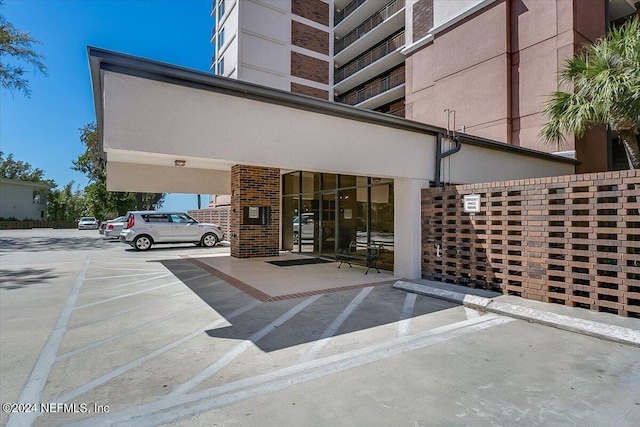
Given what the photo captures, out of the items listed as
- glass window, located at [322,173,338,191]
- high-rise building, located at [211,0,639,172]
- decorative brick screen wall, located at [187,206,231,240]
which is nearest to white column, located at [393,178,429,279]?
glass window, located at [322,173,338,191]

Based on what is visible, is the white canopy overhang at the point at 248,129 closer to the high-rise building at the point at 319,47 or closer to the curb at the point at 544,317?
the curb at the point at 544,317

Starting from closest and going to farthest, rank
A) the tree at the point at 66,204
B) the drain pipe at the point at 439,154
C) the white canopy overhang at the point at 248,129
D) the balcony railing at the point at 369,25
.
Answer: the white canopy overhang at the point at 248,129
the drain pipe at the point at 439,154
the balcony railing at the point at 369,25
the tree at the point at 66,204

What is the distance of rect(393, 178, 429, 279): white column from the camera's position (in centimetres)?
761

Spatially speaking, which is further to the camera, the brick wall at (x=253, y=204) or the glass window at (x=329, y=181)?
the brick wall at (x=253, y=204)

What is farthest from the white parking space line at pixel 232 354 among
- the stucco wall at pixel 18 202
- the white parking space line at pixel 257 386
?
the stucco wall at pixel 18 202

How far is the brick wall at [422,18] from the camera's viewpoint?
17141 mm

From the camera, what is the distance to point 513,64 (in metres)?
13.1

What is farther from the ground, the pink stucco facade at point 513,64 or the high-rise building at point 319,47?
the high-rise building at point 319,47

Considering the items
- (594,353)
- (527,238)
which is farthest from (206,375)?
(527,238)

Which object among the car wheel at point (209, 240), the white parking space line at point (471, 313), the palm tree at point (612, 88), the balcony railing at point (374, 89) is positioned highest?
the balcony railing at point (374, 89)

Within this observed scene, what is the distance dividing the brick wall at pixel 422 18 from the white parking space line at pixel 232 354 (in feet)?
57.5

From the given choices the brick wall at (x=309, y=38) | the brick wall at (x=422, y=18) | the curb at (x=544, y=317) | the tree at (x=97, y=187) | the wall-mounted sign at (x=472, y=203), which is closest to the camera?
the curb at (x=544, y=317)

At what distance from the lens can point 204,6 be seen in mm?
29156

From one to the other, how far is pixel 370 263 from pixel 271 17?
833 inches
